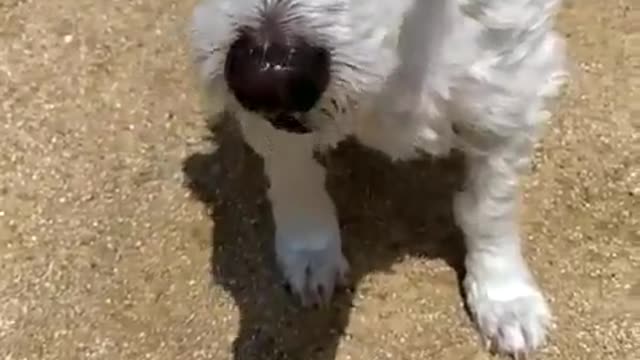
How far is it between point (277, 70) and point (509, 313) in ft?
2.17

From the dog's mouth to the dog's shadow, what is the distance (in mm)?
518

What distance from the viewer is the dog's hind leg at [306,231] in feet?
5.51

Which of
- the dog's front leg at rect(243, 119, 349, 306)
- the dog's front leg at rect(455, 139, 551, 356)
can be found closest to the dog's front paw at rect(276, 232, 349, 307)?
the dog's front leg at rect(243, 119, 349, 306)

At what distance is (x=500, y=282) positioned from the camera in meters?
1.71

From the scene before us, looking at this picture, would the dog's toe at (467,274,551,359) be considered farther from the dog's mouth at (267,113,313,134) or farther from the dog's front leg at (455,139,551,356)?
the dog's mouth at (267,113,313,134)

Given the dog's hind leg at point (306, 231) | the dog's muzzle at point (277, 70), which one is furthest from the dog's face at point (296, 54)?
the dog's hind leg at point (306, 231)

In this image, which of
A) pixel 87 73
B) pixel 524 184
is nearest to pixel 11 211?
pixel 87 73

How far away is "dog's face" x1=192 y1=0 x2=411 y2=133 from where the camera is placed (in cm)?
117

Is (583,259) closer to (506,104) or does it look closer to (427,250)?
(427,250)

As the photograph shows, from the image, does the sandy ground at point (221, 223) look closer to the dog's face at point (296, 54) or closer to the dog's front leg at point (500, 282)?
the dog's front leg at point (500, 282)

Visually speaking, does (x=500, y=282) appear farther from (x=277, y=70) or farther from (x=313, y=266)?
(x=277, y=70)

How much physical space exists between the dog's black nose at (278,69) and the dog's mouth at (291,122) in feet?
0.04

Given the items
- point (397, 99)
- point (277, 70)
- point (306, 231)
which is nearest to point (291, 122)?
point (277, 70)

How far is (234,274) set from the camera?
180 centimetres
